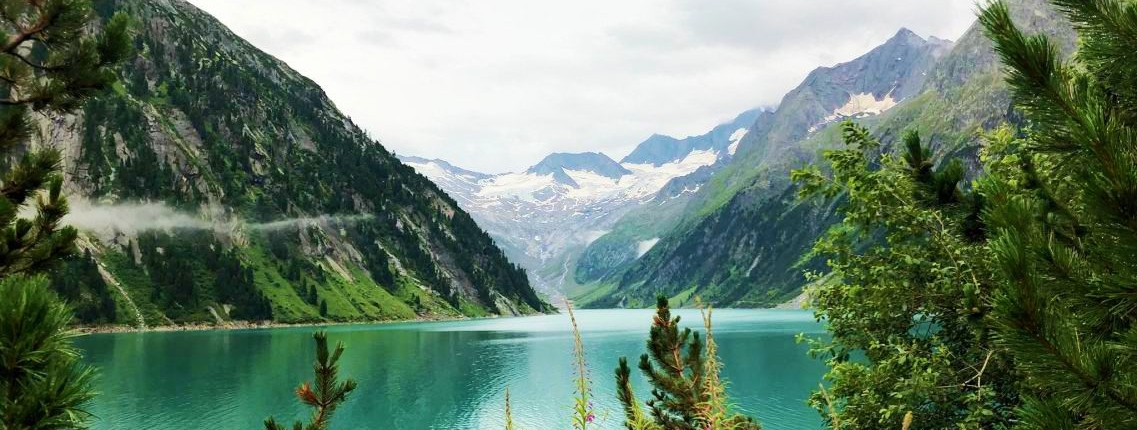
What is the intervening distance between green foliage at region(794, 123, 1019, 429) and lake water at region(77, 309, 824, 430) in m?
23.1

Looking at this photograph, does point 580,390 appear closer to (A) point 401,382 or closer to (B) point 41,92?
(B) point 41,92

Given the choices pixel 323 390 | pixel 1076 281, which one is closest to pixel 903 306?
pixel 1076 281

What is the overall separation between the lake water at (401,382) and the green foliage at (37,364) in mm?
33094

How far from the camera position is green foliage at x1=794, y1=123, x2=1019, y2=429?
11.5m

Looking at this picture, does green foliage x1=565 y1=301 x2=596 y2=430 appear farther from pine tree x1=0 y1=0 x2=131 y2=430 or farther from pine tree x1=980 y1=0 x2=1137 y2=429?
pine tree x1=0 y1=0 x2=131 y2=430

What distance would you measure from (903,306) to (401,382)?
75.9 metres

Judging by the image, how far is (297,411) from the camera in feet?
197

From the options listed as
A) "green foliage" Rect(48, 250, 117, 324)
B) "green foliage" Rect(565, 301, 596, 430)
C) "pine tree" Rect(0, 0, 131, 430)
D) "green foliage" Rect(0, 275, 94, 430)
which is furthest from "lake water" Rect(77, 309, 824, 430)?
"green foliage" Rect(0, 275, 94, 430)

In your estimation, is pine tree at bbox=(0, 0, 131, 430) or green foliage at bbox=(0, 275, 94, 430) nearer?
green foliage at bbox=(0, 275, 94, 430)

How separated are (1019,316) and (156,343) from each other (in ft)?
485

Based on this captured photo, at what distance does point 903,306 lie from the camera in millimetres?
13484

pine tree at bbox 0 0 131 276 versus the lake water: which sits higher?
pine tree at bbox 0 0 131 276

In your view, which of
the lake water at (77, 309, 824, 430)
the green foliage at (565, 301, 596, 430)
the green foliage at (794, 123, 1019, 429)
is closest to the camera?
the green foliage at (565, 301, 596, 430)

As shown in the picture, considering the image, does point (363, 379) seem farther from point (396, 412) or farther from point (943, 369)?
point (943, 369)
